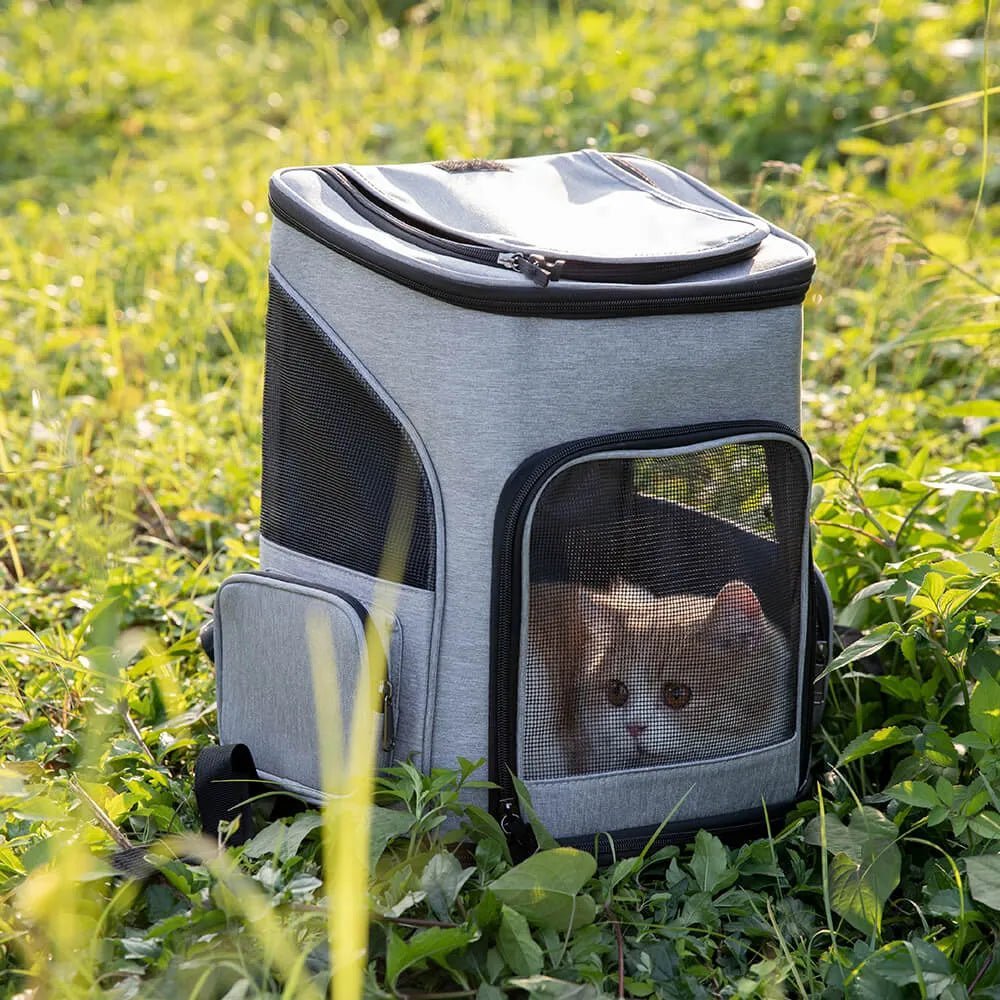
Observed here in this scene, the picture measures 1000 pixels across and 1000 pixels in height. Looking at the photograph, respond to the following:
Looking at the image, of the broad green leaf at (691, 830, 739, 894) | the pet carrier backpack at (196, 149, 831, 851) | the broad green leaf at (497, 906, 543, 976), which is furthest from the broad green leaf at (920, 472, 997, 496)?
the broad green leaf at (497, 906, 543, 976)

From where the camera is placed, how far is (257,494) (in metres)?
2.41

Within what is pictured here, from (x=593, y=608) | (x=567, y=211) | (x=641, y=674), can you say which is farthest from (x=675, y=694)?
(x=567, y=211)

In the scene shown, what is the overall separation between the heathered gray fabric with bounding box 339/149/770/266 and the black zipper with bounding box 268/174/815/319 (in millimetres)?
44

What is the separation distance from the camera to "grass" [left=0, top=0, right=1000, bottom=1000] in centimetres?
137

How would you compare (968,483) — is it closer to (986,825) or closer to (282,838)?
(986,825)

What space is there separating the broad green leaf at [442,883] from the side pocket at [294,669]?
19cm

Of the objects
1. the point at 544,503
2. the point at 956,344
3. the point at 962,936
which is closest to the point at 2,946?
Result: the point at 544,503

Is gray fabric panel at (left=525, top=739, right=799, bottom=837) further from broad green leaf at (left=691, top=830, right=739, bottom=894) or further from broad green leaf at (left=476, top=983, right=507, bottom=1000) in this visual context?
broad green leaf at (left=476, top=983, right=507, bottom=1000)

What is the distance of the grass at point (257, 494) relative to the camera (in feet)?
4.50

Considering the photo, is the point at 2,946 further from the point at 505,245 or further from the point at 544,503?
the point at 505,245

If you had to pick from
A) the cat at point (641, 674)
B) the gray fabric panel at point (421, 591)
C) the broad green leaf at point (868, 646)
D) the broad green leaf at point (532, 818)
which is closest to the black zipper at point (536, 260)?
the gray fabric panel at point (421, 591)

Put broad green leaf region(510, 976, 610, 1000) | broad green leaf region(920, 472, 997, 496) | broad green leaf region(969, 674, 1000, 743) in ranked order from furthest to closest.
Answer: broad green leaf region(920, 472, 997, 496)
broad green leaf region(969, 674, 1000, 743)
broad green leaf region(510, 976, 610, 1000)

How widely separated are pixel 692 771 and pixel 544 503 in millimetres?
389

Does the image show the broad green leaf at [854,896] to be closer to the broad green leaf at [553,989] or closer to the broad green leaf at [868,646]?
the broad green leaf at [868,646]
